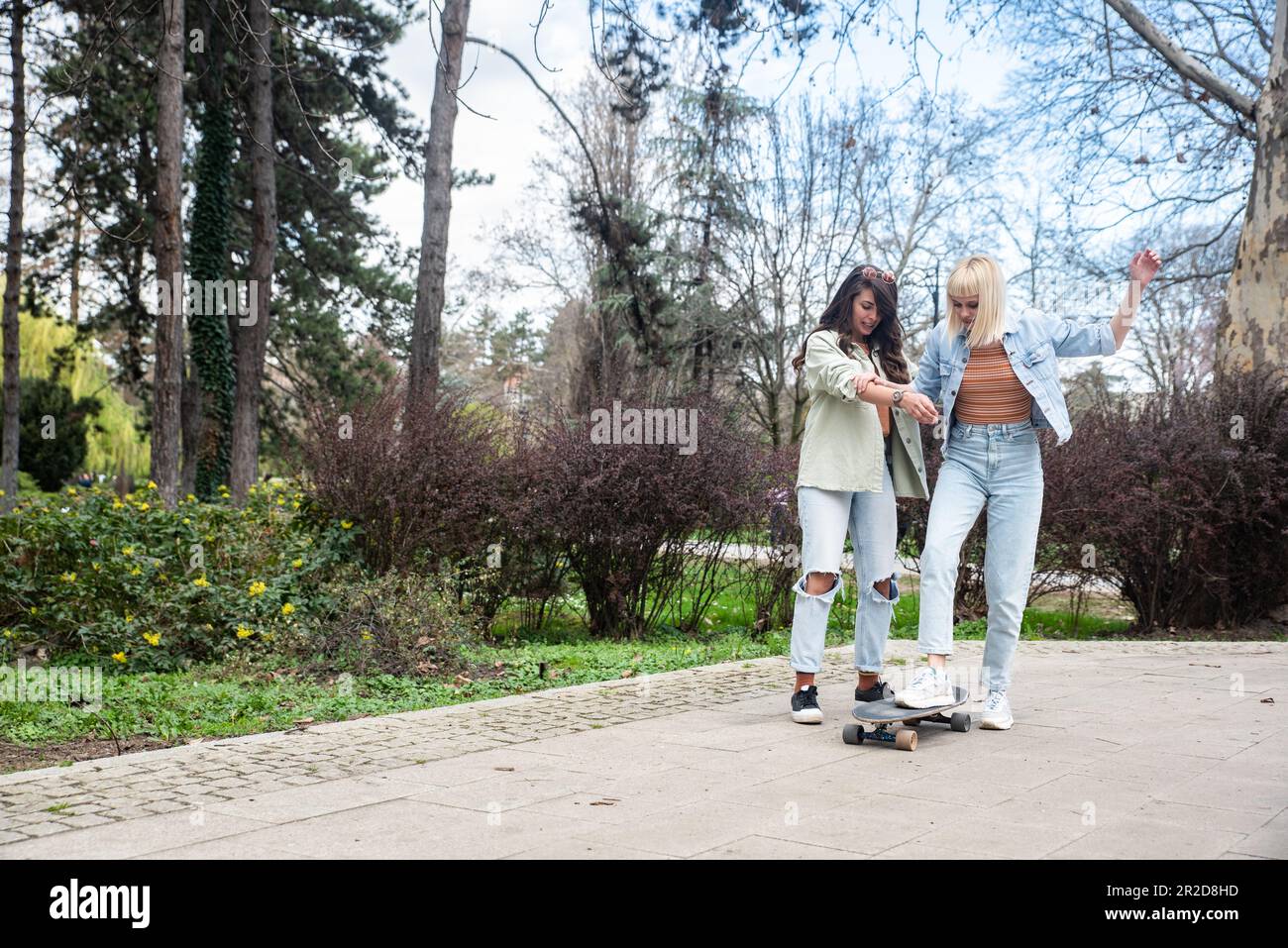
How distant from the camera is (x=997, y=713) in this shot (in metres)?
5.30

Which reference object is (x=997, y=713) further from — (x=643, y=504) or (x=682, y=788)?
(x=643, y=504)

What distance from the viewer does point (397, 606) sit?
24.8 ft

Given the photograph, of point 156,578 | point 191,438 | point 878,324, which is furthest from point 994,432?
point 191,438

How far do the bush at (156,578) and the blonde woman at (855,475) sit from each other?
4.04 m

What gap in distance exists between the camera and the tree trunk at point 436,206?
13055mm

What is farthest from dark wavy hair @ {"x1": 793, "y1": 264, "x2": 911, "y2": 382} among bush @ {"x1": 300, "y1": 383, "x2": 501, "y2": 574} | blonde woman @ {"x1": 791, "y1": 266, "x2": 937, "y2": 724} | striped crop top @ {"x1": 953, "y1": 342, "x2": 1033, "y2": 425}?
bush @ {"x1": 300, "y1": 383, "x2": 501, "y2": 574}

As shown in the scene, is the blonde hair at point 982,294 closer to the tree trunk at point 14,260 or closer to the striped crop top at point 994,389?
the striped crop top at point 994,389

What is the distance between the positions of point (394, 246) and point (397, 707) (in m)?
21.0

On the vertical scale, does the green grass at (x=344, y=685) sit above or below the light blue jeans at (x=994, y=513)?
below

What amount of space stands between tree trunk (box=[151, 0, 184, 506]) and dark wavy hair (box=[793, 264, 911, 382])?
8774mm

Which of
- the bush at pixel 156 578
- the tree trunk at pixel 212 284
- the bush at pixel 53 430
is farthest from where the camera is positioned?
the bush at pixel 53 430

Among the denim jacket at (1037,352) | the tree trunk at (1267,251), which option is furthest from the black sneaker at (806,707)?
the tree trunk at (1267,251)
